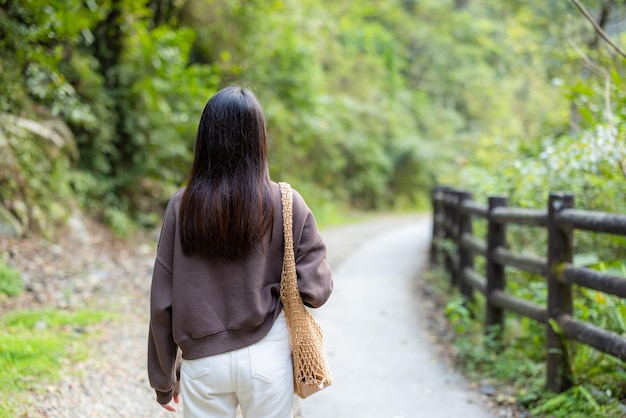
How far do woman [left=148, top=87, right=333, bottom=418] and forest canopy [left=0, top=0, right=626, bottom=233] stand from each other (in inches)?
17.4

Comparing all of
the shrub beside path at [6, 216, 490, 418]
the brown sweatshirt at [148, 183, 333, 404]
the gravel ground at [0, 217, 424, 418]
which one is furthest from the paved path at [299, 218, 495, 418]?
the brown sweatshirt at [148, 183, 333, 404]

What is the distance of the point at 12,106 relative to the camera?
7.70m

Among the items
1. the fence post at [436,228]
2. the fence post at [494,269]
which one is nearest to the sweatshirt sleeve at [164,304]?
the fence post at [494,269]

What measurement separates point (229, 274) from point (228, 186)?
33 cm

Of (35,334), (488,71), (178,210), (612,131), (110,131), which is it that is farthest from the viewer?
(488,71)

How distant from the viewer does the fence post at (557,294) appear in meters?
4.38

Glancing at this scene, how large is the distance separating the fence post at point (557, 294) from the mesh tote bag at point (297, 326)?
273 centimetres

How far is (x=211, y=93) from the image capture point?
1025 cm

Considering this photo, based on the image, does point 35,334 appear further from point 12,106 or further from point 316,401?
point 12,106

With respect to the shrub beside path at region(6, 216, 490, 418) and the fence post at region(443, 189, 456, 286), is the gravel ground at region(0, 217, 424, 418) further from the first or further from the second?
the fence post at region(443, 189, 456, 286)

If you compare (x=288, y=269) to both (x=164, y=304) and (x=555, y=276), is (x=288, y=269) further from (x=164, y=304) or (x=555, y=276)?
(x=555, y=276)

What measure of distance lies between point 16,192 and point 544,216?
6.30 meters

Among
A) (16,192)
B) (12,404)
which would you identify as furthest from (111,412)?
(16,192)

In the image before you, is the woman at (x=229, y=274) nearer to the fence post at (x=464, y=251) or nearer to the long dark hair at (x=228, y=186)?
the long dark hair at (x=228, y=186)
